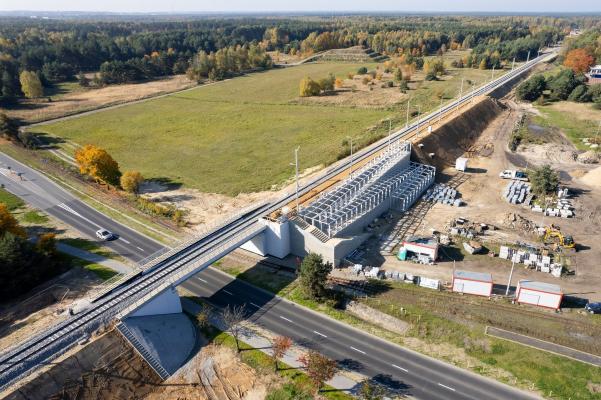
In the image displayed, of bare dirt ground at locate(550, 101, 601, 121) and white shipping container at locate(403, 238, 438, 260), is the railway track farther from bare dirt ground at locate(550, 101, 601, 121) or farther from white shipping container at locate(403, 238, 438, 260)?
bare dirt ground at locate(550, 101, 601, 121)

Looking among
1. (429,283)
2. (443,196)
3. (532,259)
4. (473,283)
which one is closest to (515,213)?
(443,196)

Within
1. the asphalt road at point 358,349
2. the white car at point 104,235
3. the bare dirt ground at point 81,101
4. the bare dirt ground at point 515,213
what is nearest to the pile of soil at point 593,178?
the bare dirt ground at point 515,213

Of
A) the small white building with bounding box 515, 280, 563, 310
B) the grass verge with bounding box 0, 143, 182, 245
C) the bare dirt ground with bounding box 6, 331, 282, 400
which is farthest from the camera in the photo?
the grass verge with bounding box 0, 143, 182, 245

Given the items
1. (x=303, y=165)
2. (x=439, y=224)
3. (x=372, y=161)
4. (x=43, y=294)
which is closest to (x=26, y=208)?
(x=43, y=294)

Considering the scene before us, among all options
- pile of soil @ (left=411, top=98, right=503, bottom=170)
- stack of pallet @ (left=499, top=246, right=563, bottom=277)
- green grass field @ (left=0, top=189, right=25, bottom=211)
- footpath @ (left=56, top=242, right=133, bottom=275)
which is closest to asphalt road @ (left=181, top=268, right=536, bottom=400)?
footpath @ (left=56, top=242, right=133, bottom=275)

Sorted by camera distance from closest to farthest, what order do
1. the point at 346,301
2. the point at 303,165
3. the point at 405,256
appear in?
Result: the point at 346,301 → the point at 405,256 → the point at 303,165

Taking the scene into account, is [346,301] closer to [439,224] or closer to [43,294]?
[439,224]
